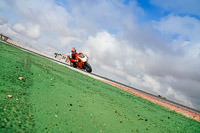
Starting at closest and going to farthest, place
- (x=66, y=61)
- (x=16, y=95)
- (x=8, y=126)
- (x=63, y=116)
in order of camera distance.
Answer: (x=8, y=126)
(x=63, y=116)
(x=16, y=95)
(x=66, y=61)

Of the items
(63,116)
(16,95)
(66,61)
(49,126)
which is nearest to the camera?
(49,126)

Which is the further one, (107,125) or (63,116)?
(107,125)

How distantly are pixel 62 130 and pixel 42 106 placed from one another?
2.82ft

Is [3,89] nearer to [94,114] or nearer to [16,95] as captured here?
[16,95]

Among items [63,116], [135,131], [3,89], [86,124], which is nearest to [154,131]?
[135,131]

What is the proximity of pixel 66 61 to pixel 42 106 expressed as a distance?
1904 cm

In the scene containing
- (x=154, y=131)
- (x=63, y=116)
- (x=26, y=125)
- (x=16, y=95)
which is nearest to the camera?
(x=26, y=125)

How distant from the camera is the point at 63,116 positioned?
2846 millimetres

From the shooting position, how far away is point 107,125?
3166 millimetres

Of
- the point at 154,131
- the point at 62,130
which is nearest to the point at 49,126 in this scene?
the point at 62,130

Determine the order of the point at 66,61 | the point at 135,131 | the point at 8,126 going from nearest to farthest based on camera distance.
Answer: the point at 8,126 → the point at 135,131 → the point at 66,61

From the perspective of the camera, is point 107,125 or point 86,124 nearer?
point 86,124

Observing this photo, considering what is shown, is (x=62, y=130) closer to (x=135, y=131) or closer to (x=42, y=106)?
(x=42, y=106)

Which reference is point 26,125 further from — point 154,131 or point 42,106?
point 154,131
